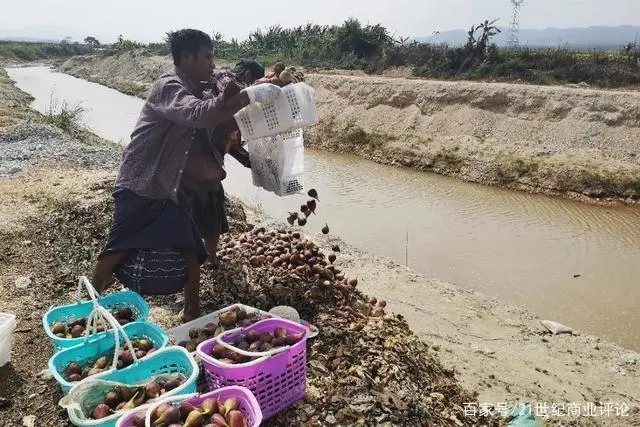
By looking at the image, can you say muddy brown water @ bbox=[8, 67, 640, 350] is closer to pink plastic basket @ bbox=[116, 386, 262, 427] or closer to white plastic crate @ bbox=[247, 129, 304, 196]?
white plastic crate @ bbox=[247, 129, 304, 196]

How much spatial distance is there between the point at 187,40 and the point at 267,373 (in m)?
1.64

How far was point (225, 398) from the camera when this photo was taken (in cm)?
196

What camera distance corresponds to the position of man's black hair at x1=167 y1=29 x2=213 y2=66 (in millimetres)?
2635

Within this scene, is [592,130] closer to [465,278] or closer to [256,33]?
[465,278]

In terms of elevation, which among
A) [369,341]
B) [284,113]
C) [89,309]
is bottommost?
[369,341]

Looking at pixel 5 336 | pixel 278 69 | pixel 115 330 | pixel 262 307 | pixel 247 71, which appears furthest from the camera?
A: pixel 262 307

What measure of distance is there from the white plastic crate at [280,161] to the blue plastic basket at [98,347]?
1.10m

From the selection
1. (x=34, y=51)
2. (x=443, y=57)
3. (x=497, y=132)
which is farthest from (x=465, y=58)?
(x=34, y=51)

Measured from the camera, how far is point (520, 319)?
4.86 metres

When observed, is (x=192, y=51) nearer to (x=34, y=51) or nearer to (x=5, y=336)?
(x=5, y=336)

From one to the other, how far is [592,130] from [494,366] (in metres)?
9.53

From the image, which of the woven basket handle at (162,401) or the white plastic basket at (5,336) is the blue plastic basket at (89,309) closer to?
the white plastic basket at (5,336)

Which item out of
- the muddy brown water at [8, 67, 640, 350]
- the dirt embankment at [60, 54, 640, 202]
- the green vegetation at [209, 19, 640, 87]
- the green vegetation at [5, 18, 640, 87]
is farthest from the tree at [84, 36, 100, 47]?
the muddy brown water at [8, 67, 640, 350]

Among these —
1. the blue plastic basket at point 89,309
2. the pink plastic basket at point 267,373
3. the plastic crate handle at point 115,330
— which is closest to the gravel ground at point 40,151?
the blue plastic basket at point 89,309
